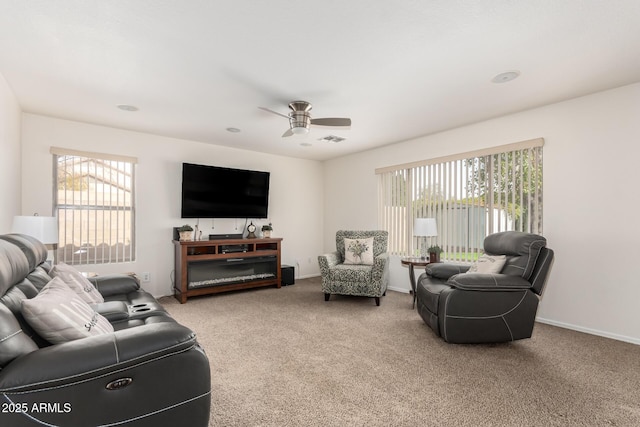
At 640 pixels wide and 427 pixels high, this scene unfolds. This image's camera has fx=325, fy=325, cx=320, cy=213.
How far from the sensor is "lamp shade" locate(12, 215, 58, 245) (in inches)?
111

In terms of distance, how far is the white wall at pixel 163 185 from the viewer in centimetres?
392

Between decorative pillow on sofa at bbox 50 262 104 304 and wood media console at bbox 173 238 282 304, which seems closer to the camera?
decorative pillow on sofa at bbox 50 262 104 304

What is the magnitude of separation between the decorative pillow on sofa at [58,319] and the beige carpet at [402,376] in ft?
2.73

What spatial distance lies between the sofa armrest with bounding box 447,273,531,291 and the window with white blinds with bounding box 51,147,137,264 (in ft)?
13.9

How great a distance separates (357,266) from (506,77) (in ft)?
8.99

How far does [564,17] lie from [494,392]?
2396mm

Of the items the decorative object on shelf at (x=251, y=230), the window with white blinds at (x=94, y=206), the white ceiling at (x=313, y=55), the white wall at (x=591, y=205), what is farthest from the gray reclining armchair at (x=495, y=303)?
the window with white blinds at (x=94, y=206)

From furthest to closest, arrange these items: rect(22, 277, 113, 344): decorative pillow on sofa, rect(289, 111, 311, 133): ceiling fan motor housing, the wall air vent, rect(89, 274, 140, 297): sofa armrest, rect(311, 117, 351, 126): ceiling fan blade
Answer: the wall air vent, rect(289, 111, 311, 133): ceiling fan motor housing, rect(311, 117, 351, 126): ceiling fan blade, rect(89, 274, 140, 297): sofa armrest, rect(22, 277, 113, 344): decorative pillow on sofa

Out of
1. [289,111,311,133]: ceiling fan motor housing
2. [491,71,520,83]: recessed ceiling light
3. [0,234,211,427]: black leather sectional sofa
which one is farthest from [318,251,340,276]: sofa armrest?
[0,234,211,427]: black leather sectional sofa

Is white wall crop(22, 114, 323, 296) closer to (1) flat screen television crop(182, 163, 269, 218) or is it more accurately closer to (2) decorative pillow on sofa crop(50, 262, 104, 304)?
(1) flat screen television crop(182, 163, 269, 218)

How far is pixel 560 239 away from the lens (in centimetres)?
347

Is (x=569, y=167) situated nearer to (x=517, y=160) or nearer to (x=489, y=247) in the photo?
(x=517, y=160)

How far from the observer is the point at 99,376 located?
119 cm

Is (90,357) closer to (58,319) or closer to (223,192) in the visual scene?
(58,319)
